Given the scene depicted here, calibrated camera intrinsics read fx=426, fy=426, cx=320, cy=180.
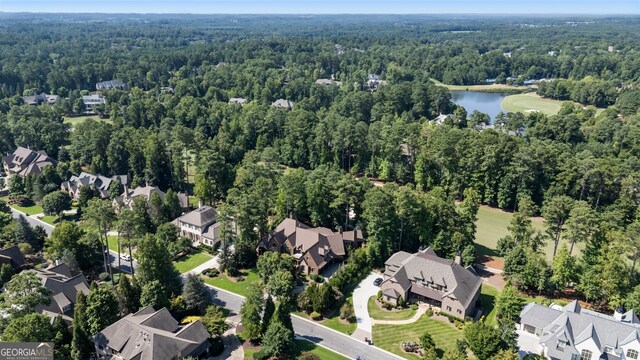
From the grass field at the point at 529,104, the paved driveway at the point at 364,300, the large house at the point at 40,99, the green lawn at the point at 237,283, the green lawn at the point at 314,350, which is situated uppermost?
the grass field at the point at 529,104

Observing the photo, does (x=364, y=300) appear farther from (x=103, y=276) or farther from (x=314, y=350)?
(x=103, y=276)

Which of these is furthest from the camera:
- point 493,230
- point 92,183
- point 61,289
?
point 92,183

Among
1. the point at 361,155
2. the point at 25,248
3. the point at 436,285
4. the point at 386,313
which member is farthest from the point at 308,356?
the point at 361,155

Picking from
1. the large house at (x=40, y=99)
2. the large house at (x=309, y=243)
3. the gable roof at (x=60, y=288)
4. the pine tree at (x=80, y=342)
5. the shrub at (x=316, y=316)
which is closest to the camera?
the pine tree at (x=80, y=342)

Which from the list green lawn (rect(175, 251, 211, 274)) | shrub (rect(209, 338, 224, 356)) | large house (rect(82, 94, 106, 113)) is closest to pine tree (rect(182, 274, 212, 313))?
shrub (rect(209, 338, 224, 356))

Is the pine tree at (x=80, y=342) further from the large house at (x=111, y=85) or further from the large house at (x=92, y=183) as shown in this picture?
the large house at (x=111, y=85)

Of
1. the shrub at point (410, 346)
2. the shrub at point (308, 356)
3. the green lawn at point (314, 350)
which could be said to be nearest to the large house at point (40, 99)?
the green lawn at point (314, 350)
